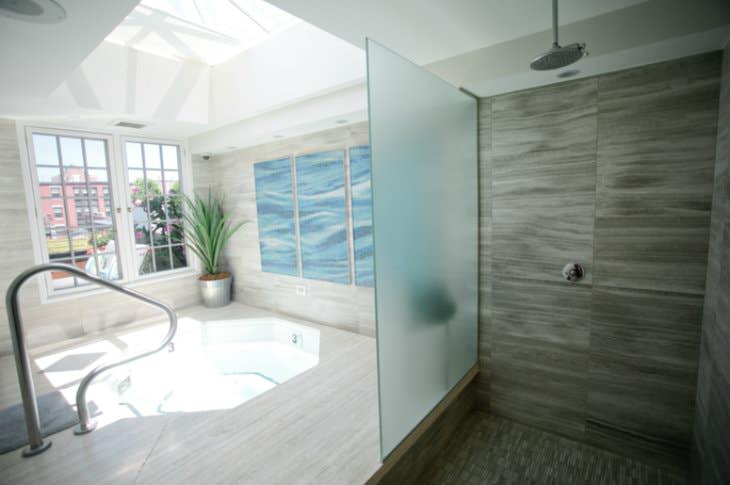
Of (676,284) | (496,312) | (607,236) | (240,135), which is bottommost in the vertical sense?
(496,312)

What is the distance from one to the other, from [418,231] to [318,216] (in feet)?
7.07

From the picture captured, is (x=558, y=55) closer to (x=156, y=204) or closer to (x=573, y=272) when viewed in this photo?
(x=573, y=272)

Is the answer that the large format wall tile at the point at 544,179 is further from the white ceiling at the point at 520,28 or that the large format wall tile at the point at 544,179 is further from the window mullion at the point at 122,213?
the window mullion at the point at 122,213

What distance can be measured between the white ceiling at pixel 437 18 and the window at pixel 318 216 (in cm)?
143

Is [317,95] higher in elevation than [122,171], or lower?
higher

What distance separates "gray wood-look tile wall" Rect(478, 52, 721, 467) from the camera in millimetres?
1880

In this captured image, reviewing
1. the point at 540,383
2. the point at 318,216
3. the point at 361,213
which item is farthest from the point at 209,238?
the point at 540,383

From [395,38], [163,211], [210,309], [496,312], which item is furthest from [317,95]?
[210,309]

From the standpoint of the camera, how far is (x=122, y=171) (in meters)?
4.21

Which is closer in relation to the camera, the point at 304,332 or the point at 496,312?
the point at 496,312

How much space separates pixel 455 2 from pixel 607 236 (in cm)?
152

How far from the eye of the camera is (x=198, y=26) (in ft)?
9.77

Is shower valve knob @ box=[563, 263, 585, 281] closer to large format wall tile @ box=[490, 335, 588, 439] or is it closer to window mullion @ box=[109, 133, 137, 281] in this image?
large format wall tile @ box=[490, 335, 588, 439]

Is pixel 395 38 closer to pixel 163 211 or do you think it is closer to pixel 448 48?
pixel 448 48
